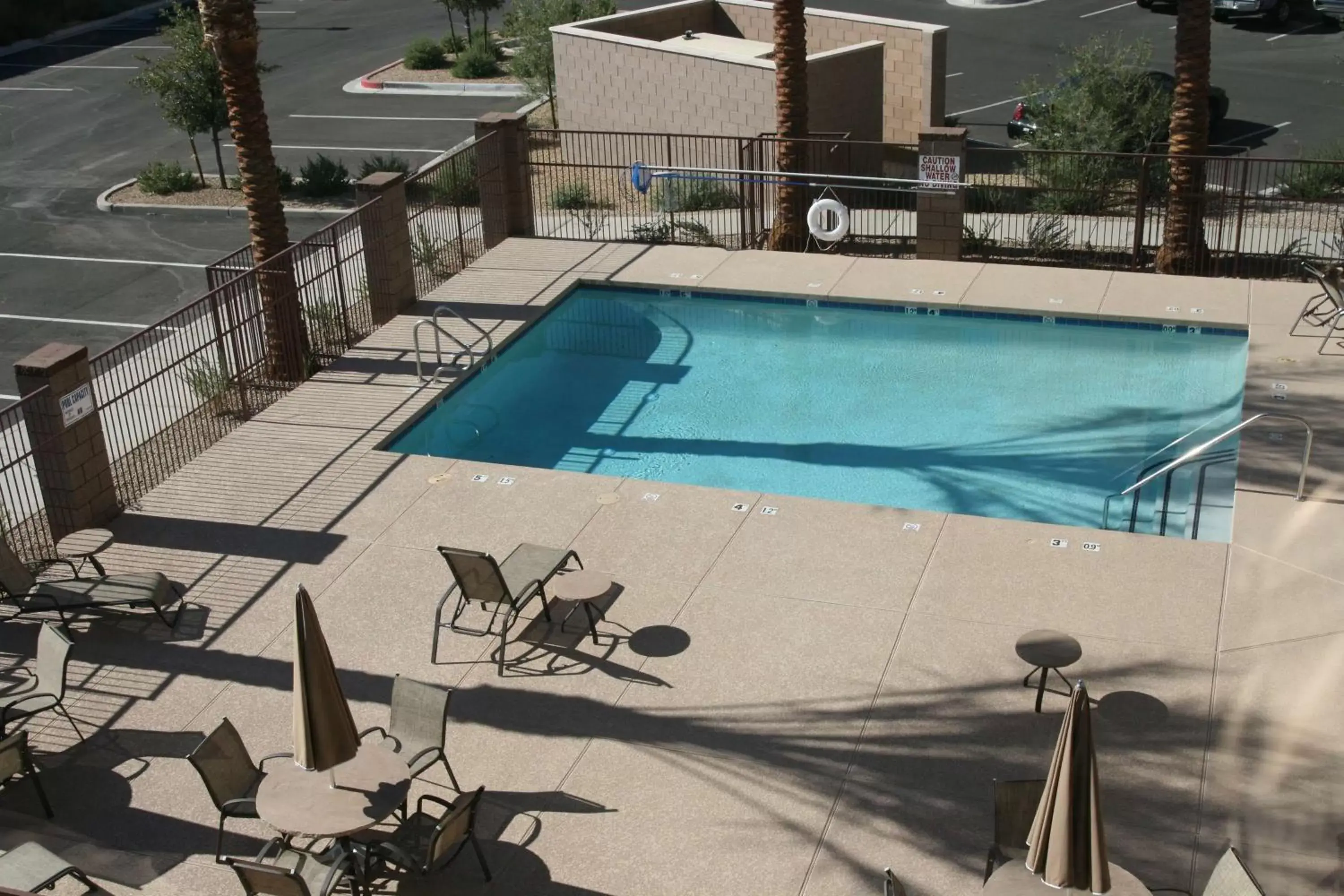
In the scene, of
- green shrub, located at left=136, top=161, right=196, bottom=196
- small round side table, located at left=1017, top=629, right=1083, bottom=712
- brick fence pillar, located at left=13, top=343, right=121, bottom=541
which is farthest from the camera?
green shrub, located at left=136, top=161, right=196, bottom=196

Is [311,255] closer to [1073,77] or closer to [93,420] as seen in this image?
[93,420]

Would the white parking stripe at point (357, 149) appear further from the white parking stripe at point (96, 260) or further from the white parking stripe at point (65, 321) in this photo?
the white parking stripe at point (65, 321)

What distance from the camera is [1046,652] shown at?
10.5 meters

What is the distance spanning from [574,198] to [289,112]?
41.7 ft

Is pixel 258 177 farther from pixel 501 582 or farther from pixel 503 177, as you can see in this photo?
pixel 501 582

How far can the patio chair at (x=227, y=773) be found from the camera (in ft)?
30.4

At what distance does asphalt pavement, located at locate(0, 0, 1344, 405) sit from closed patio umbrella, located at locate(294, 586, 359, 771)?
43.2 feet

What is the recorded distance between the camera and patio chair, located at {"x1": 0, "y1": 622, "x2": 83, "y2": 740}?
10.6 m

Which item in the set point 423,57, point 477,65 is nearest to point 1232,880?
point 477,65

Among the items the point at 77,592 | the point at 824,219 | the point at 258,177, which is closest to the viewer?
the point at 77,592

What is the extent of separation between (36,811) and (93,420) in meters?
5.05

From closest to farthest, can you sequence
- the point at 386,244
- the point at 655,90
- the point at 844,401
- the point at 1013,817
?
the point at 1013,817 → the point at 844,401 → the point at 386,244 → the point at 655,90

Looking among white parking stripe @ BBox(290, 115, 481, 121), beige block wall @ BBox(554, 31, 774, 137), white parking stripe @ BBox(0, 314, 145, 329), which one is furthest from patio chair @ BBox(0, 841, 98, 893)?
white parking stripe @ BBox(290, 115, 481, 121)

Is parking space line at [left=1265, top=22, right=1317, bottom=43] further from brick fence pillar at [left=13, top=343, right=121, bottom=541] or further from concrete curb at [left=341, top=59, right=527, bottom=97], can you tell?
brick fence pillar at [left=13, top=343, right=121, bottom=541]
